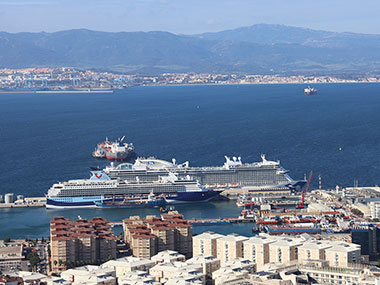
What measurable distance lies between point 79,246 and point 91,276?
144 inches

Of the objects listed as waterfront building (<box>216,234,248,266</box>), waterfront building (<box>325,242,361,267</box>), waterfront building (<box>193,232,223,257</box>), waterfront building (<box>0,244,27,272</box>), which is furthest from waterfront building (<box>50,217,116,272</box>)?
waterfront building (<box>325,242,361,267</box>)

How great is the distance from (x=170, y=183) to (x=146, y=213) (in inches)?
111

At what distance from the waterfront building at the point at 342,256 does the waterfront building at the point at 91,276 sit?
18.3 feet

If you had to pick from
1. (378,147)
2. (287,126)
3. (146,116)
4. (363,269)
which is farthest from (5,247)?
(146,116)

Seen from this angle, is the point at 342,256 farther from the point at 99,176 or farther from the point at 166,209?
the point at 99,176

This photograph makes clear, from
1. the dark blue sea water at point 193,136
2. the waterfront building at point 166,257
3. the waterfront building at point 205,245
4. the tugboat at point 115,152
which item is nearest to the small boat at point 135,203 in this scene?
the dark blue sea water at point 193,136

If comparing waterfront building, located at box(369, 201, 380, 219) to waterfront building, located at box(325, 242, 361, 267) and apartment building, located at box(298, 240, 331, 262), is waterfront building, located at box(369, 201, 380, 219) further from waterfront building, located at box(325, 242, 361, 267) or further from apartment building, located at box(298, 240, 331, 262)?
waterfront building, located at box(325, 242, 361, 267)

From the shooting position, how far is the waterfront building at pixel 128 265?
20922mm

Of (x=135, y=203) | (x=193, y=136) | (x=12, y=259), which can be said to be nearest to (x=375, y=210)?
(x=135, y=203)

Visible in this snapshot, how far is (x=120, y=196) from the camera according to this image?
1320 inches

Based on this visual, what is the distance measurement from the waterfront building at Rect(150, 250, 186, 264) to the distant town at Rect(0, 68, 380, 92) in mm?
104243

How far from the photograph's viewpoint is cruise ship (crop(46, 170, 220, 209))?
3288 cm

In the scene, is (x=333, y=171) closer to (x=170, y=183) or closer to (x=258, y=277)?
(x=170, y=183)

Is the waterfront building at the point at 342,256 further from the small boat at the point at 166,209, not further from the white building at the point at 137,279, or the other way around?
the small boat at the point at 166,209
